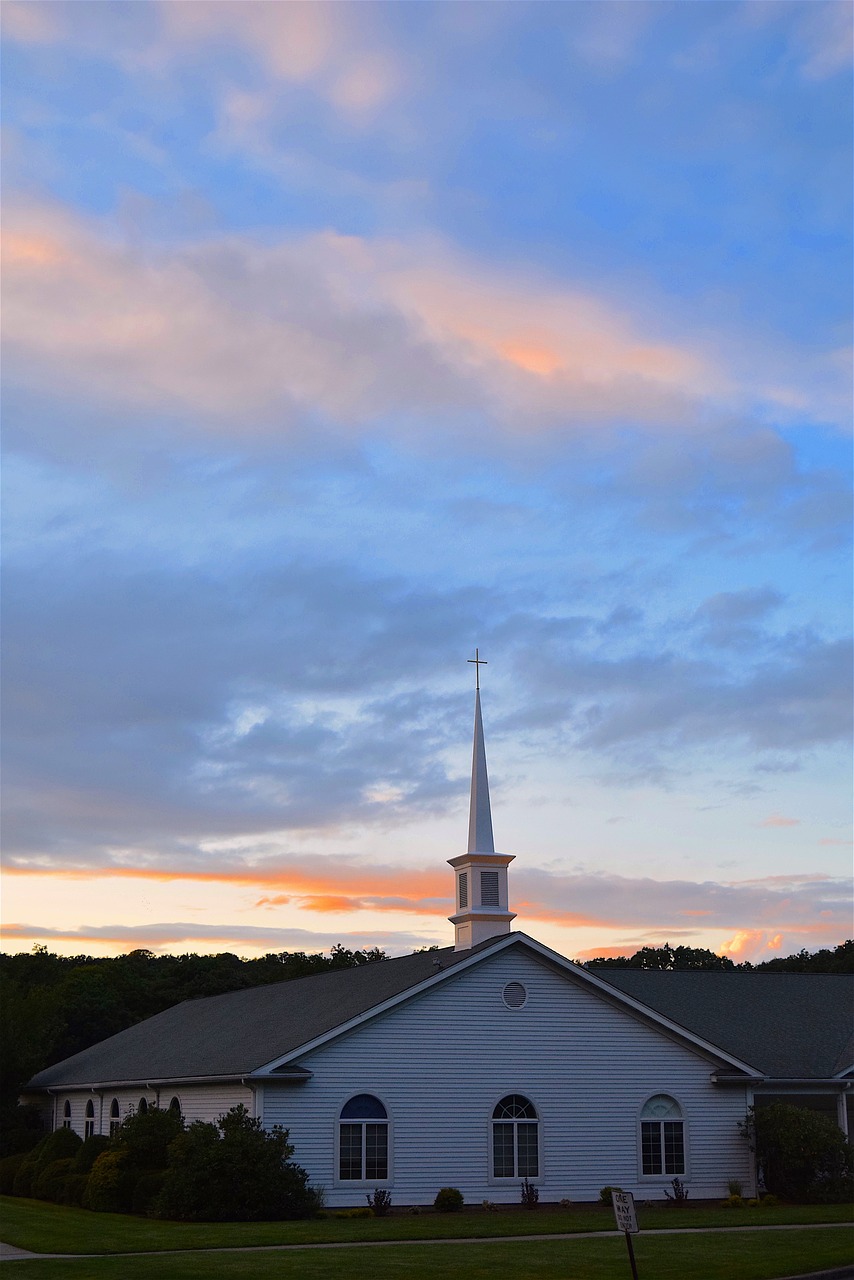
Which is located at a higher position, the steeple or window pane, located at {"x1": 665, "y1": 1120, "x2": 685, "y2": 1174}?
the steeple

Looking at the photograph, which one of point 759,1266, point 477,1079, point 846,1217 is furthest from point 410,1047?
point 759,1266

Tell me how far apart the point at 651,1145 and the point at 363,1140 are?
26.4ft

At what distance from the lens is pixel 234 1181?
2986 cm

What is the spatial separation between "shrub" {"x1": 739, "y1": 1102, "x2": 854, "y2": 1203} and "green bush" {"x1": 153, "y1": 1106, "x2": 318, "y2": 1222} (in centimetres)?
1229

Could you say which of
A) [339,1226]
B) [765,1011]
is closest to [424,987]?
[339,1226]

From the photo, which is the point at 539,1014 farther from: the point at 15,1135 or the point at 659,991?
the point at 15,1135

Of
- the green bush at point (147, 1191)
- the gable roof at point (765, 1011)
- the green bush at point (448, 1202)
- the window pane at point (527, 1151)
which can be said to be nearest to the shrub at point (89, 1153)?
the green bush at point (147, 1191)

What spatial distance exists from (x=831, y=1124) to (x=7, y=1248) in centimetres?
2048

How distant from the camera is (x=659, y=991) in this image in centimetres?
4284

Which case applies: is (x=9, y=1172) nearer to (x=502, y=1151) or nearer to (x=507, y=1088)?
(x=502, y=1151)

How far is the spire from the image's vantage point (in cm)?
3816

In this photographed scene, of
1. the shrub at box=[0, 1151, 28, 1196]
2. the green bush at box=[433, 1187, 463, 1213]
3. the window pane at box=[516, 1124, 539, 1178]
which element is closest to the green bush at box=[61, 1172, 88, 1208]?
the shrub at box=[0, 1151, 28, 1196]

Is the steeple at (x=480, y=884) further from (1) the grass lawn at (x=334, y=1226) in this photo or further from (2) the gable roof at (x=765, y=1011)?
(1) the grass lawn at (x=334, y=1226)

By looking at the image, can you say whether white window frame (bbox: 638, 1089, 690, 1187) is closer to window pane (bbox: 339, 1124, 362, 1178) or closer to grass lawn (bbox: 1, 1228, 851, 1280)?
window pane (bbox: 339, 1124, 362, 1178)
